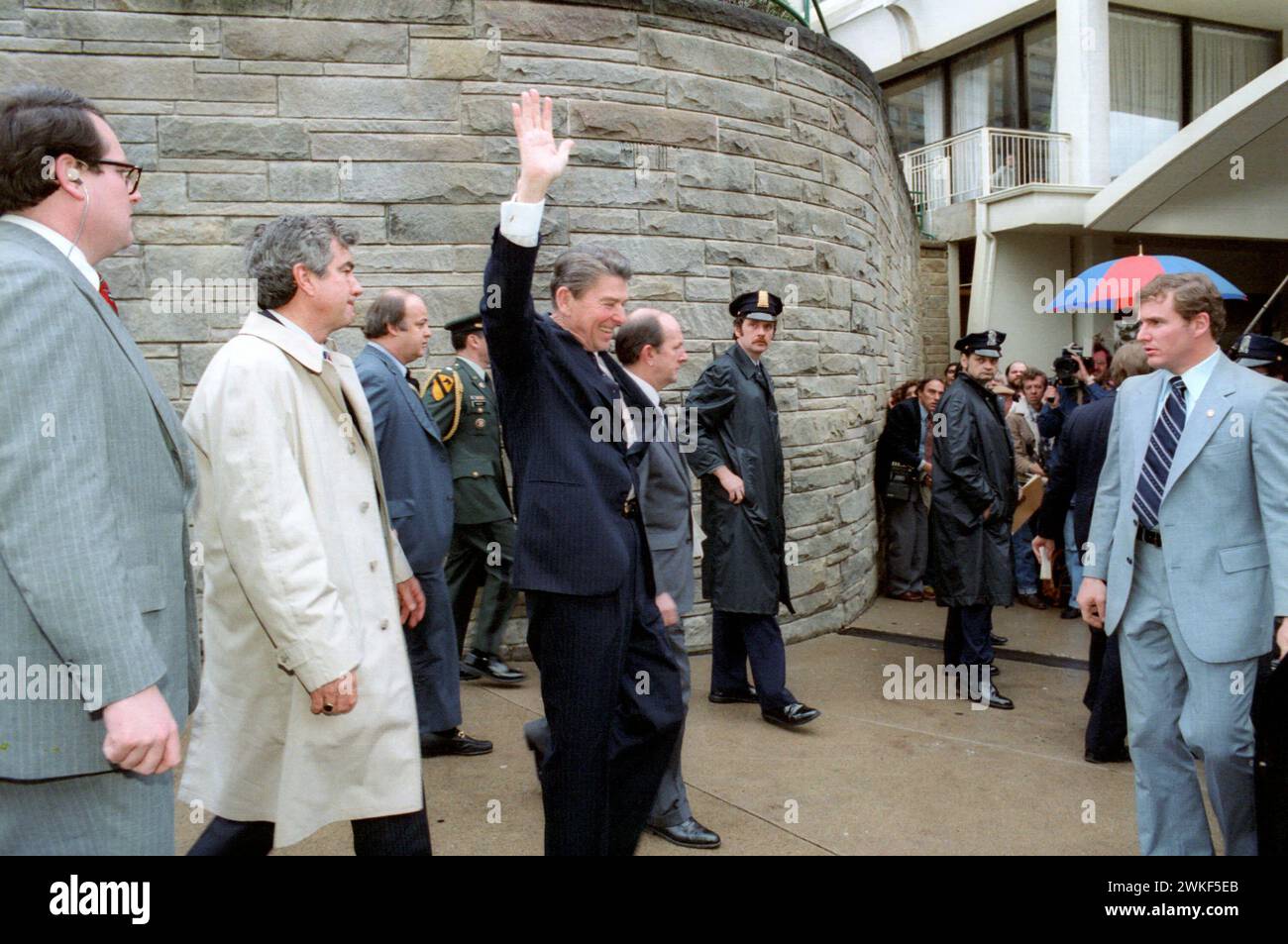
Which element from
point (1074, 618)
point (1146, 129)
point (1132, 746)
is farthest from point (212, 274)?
point (1146, 129)

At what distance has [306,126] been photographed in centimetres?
562

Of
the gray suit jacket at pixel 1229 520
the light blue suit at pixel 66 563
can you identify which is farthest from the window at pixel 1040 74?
the light blue suit at pixel 66 563

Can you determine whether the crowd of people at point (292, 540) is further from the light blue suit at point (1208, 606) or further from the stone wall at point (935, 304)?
the stone wall at point (935, 304)

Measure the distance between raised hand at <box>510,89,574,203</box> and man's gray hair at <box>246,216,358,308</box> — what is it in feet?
1.89

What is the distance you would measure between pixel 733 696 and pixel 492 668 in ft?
4.34

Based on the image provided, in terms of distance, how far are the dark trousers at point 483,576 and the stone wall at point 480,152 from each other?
→ 1.04 metres

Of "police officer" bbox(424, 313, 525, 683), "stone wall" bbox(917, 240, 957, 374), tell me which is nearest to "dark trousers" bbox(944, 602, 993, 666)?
"police officer" bbox(424, 313, 525, 683)

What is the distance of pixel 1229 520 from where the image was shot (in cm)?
340

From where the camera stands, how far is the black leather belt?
11.6 ft

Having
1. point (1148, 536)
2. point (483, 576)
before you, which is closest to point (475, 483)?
point (483, 576)

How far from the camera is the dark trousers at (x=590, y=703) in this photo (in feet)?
9.92

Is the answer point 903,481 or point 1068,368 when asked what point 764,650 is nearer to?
point 903,481
